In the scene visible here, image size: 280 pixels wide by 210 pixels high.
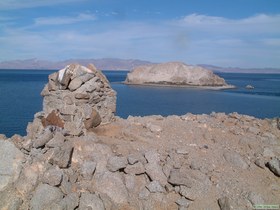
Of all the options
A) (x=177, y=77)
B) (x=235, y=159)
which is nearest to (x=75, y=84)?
(x=235, y=159)

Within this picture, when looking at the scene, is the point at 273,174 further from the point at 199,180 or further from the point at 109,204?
the point at 109,204

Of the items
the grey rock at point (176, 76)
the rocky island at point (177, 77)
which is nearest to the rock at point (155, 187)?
the rocky island at point (177, 77)

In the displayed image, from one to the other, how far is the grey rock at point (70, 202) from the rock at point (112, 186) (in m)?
1.09

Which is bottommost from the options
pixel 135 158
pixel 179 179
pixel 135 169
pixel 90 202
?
pixel 90 202

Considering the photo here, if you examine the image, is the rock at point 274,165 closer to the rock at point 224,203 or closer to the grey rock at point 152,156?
the rock at point 224,203

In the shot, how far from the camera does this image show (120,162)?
42.8 ft

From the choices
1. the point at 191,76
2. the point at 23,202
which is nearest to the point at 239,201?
the point at 23,202

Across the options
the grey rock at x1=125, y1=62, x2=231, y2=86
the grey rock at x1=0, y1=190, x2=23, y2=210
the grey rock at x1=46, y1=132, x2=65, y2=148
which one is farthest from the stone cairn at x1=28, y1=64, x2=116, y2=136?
the grey rock at x1=125, y1=62, x2=231, y2=86

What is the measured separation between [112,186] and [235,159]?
520cm

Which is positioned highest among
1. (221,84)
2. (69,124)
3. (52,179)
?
(69,124)

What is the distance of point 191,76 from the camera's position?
126 meters

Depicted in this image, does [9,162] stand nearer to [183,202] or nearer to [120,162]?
[120,162]

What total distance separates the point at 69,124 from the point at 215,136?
6.62m

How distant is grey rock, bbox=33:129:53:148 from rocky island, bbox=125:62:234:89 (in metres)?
112
